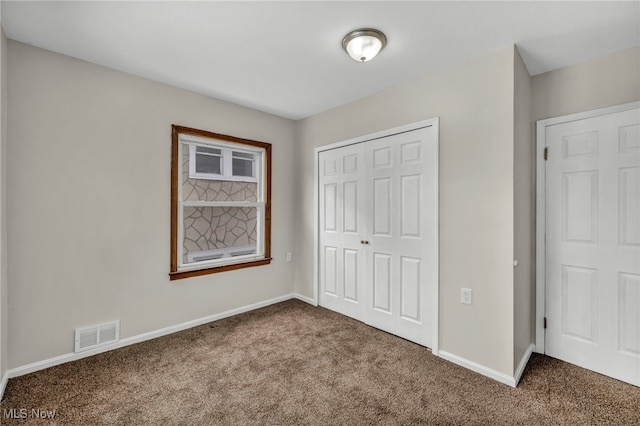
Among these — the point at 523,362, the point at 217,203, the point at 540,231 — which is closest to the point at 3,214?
the point at 217,203

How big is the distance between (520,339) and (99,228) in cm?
351

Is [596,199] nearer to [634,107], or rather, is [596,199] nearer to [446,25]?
[634,107]

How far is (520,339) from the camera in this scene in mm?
2289

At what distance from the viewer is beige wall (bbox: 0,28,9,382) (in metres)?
1.96

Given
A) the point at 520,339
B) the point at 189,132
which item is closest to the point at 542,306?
the point at 520,339

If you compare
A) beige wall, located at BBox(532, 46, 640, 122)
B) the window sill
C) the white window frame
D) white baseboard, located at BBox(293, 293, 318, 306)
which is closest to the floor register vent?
the window sill

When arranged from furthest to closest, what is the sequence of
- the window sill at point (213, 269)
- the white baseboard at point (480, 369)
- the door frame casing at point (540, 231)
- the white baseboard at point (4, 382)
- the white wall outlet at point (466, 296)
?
the window sill at point (213, 269)
the door frame casing at point (540, 231)
the white wall outlet at point (466, 296)
the white baseboard at point (480, 369)
the white baseboard at point (4, 382)

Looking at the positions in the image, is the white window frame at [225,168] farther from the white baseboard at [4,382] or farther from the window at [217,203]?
the white baseboard at [4,382]

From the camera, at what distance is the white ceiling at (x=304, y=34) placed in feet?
5.78

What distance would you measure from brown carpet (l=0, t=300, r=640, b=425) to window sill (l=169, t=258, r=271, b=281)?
612 millimetres

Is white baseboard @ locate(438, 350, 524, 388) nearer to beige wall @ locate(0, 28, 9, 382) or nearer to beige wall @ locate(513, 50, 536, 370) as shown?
beige wall @ locate(513, 50, 536, 370)

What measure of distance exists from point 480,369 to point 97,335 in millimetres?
3089

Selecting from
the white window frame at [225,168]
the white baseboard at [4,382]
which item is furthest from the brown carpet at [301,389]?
the white window frame at [225,168]

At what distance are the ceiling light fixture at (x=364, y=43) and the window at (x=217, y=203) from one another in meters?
1.75
